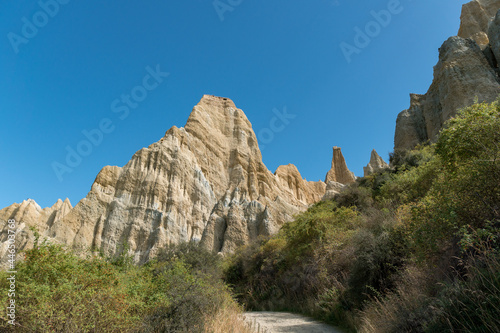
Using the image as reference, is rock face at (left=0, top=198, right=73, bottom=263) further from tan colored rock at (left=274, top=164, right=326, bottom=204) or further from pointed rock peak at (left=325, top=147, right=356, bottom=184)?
pointed rock peak at (left=325, top=147, right=356, bottom=184)

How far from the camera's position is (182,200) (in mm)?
36938

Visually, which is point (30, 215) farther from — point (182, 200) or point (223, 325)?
point (223, 325)

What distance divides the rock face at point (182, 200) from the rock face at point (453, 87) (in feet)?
61.8

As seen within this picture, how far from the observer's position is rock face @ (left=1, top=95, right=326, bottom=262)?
3231 cm

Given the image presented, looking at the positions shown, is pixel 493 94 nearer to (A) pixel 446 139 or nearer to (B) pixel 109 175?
(A) pixel 446 139

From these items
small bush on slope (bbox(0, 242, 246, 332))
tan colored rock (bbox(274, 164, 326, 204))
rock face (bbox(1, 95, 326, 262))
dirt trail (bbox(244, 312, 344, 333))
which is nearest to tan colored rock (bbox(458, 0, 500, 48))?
rock face (bbox(1, 95, 326, 262))

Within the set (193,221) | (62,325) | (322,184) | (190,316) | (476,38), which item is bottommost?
(190,316)

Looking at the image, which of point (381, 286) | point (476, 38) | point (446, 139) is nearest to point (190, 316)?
point (381, 286)

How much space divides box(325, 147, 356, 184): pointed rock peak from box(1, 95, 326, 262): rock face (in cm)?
2786

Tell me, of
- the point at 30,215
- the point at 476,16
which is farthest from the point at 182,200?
the point at 476,16

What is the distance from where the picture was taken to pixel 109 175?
37.2 m

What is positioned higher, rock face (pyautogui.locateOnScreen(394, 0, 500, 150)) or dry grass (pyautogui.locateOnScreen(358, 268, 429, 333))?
rock face (pyautogui.locateOnScreen(394, 0, 500, 150))

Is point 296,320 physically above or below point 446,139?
below

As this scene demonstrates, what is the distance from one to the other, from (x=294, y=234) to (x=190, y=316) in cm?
1018
